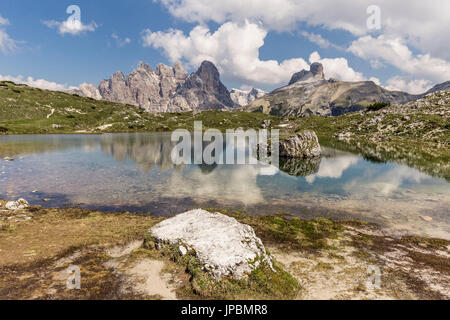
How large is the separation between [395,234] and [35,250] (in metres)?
33.5

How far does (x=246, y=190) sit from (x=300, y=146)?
4500 centimetres

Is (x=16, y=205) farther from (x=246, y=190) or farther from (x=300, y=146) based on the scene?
(x=300, y=146)

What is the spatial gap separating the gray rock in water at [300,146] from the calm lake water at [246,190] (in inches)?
677

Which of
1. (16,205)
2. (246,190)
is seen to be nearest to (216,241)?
(246,190)

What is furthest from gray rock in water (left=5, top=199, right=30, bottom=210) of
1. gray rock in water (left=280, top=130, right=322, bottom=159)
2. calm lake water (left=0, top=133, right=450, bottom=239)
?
gray rock in water (left=280, top=130, right=322, bottom=159)

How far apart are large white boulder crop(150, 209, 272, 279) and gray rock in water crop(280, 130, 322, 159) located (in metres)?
62.1

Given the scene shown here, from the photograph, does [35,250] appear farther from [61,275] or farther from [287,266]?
[287,266]

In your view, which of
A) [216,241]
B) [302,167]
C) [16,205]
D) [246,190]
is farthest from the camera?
[302,167]

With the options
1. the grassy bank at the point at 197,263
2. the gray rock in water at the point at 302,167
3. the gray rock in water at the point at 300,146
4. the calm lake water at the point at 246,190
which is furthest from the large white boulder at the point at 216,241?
the gray rock in water at the point at 300,146

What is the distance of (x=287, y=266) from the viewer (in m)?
16.8

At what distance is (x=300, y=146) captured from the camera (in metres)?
76.9

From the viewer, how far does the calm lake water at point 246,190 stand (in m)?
30.1

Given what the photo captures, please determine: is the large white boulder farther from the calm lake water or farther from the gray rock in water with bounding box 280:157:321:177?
the gray rock in water with bounding box 280:157:321:177
